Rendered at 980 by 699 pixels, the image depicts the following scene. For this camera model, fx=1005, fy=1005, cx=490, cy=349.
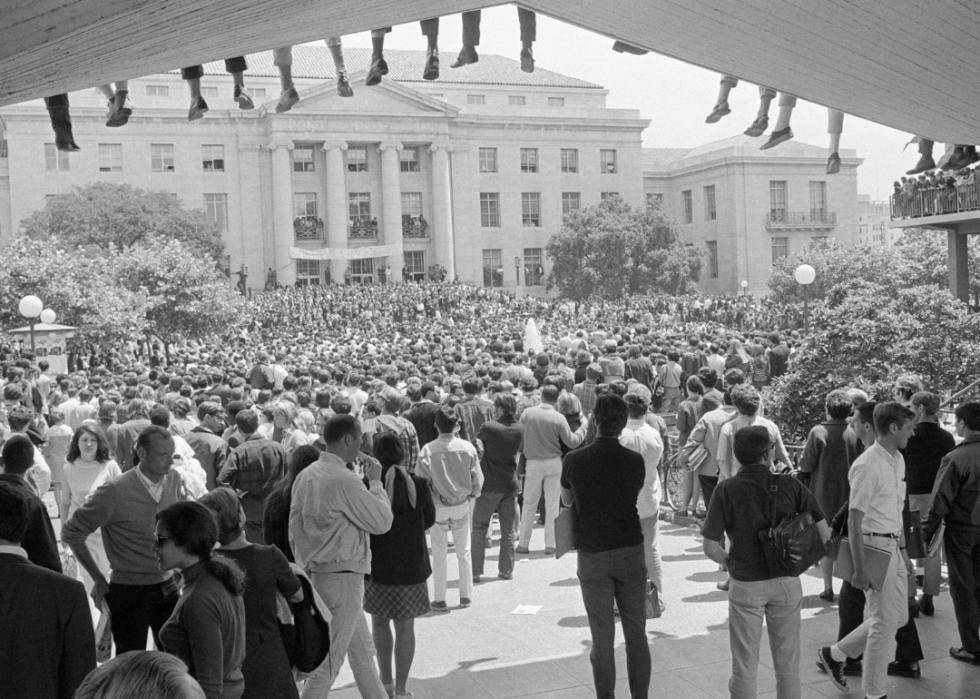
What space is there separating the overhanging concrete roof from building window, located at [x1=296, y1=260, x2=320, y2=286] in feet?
192

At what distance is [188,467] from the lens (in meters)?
6.70

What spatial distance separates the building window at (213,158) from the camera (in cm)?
6212

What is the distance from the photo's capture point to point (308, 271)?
63938 mm

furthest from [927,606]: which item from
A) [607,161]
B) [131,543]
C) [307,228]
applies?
[607,161]

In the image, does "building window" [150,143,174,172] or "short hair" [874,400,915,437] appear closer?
"short hair" [874,400,915,437]

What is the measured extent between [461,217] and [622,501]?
205ft

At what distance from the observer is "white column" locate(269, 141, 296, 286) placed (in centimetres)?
6228

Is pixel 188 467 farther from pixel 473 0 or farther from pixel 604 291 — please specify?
pixel 604 291

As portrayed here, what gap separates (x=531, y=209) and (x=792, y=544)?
65106mm

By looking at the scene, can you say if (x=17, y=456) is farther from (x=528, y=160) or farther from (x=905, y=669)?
(x=528, y=160)

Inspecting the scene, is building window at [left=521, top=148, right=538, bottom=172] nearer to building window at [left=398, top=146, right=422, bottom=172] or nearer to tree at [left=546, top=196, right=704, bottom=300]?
building window at [left=398, top=146, right=422, bottom=172]

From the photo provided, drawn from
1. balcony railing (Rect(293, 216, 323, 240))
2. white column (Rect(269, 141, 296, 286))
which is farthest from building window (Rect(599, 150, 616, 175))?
white column (Rect(269, 141, 296, 286))

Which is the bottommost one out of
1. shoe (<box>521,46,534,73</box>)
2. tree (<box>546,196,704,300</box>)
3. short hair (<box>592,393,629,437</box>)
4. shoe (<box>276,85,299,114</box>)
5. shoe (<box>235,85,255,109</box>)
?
short hair (<box>592,393,629,437</box>)

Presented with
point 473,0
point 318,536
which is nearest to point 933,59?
point 473,0
